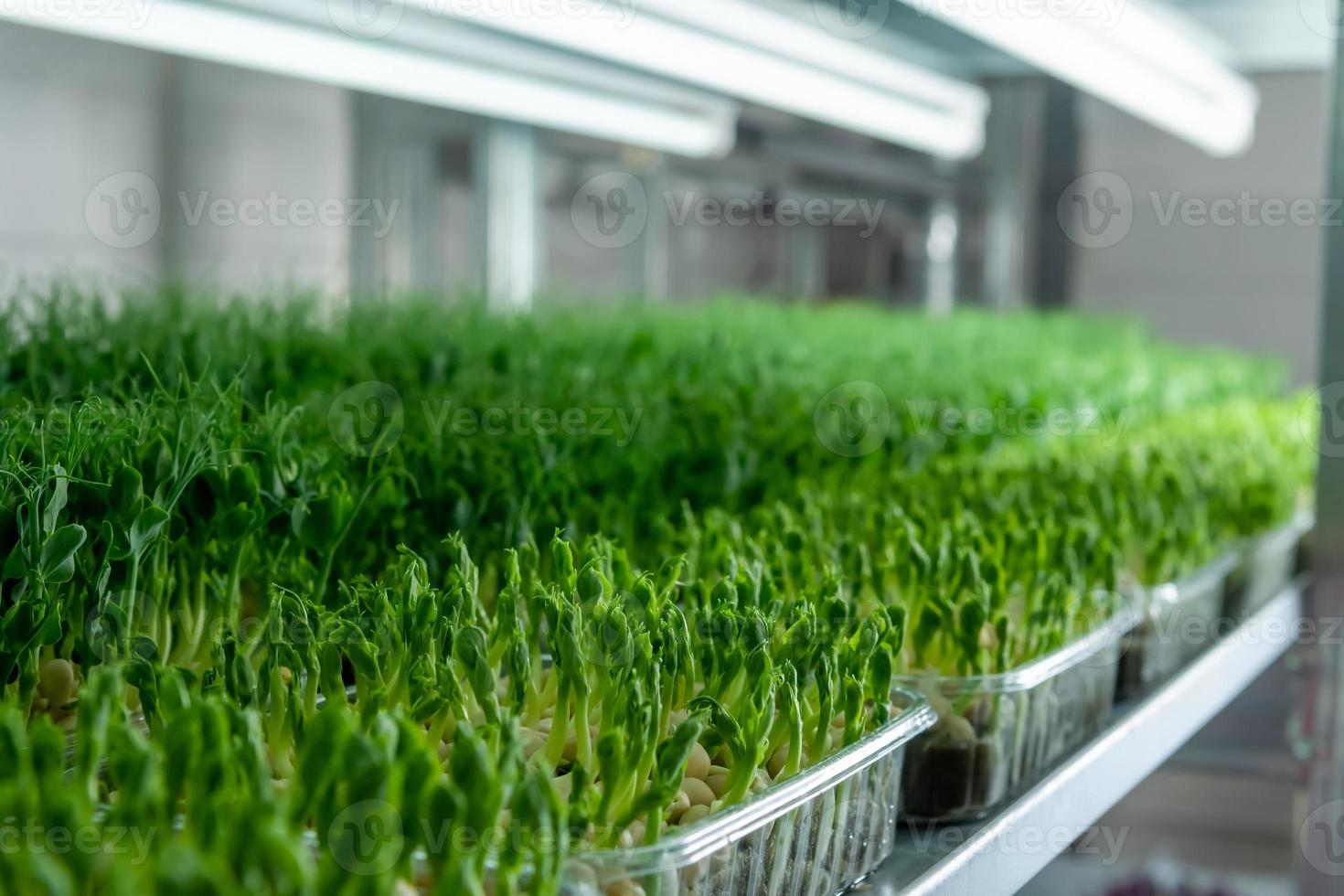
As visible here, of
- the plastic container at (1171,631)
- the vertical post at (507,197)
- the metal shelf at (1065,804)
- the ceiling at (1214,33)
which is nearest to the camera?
the metal shelf at (1065,804)

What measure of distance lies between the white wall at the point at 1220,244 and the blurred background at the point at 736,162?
1 cm

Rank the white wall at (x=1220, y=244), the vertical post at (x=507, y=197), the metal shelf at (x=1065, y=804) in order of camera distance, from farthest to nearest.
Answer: the white wall at (x=1220, y=244)
the vertical post at (x=507, y=197)
the metal shelf at (x=1065, y=804)

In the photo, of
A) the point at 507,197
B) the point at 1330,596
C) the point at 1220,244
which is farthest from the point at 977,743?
the point at 1220,244

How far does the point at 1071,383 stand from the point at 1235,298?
2627mm

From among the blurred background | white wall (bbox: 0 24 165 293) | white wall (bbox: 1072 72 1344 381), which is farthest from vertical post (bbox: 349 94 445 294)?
white wall (bbox: 1072 72 1344 381)

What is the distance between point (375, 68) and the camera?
6.75ft

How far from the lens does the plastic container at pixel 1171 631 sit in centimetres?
120

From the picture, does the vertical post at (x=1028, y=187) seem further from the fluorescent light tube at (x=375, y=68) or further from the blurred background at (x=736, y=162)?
the fluorescent light tube at (x=375, y=68)

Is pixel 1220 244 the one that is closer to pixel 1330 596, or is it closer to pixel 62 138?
pixel 1330 596

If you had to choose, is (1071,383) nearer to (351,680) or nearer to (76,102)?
(351,680)

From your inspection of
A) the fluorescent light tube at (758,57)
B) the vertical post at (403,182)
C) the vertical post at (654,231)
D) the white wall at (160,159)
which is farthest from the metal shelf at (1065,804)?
the vertical post at (403,182)

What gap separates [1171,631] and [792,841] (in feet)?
2.42

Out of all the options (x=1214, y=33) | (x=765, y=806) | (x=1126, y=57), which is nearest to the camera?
(x=765, y=806)

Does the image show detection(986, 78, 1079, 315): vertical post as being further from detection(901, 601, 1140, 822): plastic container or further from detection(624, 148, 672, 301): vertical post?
detection(901, 601, 1140, 822): plastic container
